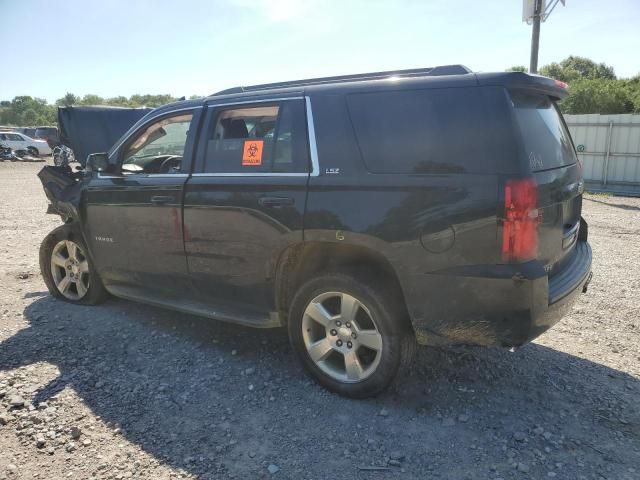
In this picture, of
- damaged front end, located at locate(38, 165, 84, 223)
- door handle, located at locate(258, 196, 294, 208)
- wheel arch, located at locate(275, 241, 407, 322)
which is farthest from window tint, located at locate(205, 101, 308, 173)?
damaged front end, located at locate(38, 165, 84, 223)

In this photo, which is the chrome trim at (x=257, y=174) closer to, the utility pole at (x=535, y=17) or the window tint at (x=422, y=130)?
the window tint at (x=422, y=130)

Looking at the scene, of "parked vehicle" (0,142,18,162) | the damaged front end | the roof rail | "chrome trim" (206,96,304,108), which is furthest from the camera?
"parked vehicle" (0,142,18,162)

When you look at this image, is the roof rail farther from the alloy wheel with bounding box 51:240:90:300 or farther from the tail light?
the alloy wheel with bounding box 51:240:90:300

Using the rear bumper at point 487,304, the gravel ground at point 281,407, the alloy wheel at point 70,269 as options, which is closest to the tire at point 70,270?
the alloy wheel at point 70,269

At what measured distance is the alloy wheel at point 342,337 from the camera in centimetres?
323

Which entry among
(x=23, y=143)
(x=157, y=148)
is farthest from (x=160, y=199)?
(x=23, y=143)

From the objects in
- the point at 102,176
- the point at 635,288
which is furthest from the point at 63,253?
the point at 635,288

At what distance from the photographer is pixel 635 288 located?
529cm

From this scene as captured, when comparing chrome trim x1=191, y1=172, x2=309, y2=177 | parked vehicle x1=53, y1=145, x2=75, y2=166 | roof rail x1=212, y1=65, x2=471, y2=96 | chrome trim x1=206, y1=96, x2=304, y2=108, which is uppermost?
roof rail x1=212, y1=65, x2=471, y2=96

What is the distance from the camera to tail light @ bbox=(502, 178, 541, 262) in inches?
104

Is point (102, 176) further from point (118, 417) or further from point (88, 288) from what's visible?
point (118, 417)

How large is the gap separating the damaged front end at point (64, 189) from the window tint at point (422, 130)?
2.97 meters

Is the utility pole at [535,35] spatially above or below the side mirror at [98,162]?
above

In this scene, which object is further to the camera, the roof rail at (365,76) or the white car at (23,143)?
the white car at (23,143)
